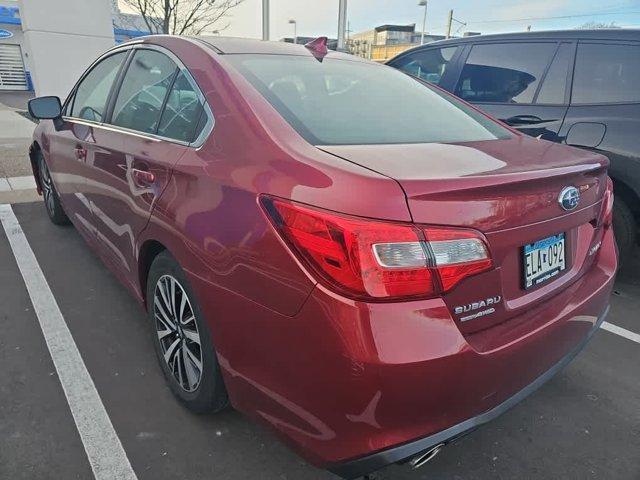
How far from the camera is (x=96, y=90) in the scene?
132 inches

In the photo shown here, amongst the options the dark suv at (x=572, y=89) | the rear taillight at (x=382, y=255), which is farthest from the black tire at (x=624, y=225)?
the rear taillight at (x=382, y=255)

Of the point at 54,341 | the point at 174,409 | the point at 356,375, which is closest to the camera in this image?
the point at 356,375

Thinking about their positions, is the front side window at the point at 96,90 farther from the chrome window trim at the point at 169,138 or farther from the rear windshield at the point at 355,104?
the rear windshield at the point at 355,104

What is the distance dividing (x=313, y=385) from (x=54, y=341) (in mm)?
2005

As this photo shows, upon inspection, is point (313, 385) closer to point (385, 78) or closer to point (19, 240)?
point (385, 78)

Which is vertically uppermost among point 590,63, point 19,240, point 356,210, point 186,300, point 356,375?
point 590,63

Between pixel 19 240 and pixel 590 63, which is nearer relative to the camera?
pixel 590 63

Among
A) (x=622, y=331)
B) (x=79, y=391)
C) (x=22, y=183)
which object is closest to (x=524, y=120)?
(x=622, y=331)

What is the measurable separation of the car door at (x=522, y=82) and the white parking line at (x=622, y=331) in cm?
147

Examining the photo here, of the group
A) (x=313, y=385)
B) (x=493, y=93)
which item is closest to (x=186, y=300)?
(x=313, y=385)

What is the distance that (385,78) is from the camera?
256 cm

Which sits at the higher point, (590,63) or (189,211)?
(590,63)

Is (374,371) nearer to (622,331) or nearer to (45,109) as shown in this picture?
(622,331)

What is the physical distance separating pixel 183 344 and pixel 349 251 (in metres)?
1.16
